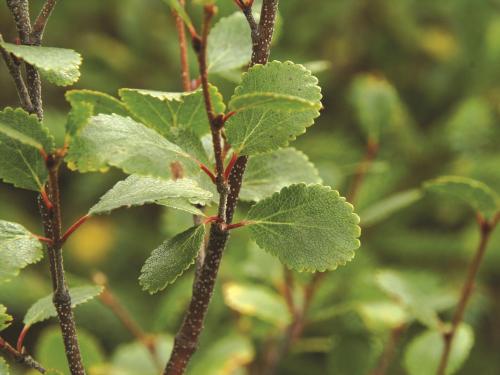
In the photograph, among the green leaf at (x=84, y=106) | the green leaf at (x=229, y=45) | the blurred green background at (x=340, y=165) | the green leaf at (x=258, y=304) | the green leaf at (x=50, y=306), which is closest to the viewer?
the green leaf at (x=84, y=106)

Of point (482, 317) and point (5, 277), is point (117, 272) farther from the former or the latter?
point (5, 277)

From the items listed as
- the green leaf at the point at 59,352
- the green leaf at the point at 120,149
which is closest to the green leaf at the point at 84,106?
the green leaf at the point at 120,149

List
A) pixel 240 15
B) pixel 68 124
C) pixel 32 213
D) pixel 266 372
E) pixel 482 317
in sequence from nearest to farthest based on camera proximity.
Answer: pixel 68 124
pixel 240 15
pixel 266 372
pixel 482 317
pixel 32 213

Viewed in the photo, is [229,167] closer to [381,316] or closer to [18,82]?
→ [18,82]

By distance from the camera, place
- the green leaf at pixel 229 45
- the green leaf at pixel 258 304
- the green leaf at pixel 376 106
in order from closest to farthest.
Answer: the green leaf at pixel 229 45
the green leaf at pixel 258 304
the green leaf at pixel 376 106

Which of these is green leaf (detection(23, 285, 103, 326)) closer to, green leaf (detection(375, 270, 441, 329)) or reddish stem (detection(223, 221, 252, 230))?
reddish stem (detection(223, 221, 252, 230))

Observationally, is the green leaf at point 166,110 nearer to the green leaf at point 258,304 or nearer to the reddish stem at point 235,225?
the reddish stem at point 235,225

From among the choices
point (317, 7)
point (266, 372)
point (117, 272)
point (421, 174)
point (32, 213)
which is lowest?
point (266, 372)

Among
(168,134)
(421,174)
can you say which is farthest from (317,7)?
(168,134)
